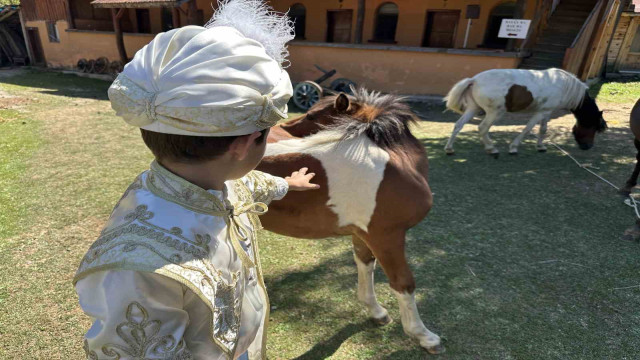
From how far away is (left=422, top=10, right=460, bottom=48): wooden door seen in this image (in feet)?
38.7

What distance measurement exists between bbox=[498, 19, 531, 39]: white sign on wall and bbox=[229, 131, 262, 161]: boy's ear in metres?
9.97

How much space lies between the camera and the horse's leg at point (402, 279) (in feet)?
6.42

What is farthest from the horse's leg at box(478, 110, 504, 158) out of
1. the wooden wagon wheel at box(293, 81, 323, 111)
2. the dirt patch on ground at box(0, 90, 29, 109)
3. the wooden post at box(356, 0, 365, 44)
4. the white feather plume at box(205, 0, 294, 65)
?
the dirt patch on ground at box(0, 90, 29, 109)

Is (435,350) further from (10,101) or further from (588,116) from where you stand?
(10,101)

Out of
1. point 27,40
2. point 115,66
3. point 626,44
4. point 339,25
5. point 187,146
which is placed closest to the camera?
point 187,146

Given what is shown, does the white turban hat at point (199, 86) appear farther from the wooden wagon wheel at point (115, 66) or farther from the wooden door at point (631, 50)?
the wooden door at point (631, 50)

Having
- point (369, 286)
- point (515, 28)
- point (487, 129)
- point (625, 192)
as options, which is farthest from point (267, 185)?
point (515, 28)

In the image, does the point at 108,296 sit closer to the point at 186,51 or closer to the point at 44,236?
the point at 186,51

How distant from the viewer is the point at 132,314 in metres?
0.74

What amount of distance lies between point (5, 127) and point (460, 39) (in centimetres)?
1243

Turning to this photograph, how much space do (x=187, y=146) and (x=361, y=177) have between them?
3.77 ft

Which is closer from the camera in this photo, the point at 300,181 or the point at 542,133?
the point at 300,181

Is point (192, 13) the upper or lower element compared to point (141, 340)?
upper

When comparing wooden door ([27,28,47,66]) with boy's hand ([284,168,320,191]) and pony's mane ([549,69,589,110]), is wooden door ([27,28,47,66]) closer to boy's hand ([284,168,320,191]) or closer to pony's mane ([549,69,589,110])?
boy's hand ([284,168,320,191])
